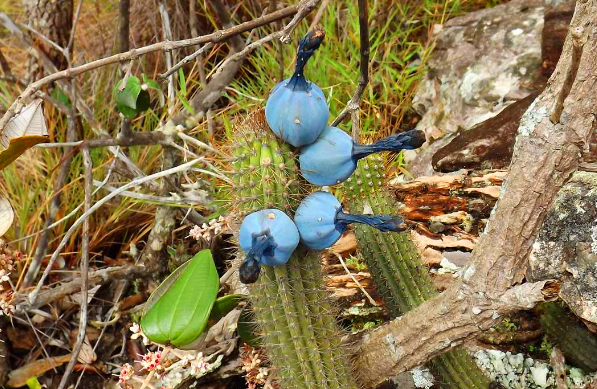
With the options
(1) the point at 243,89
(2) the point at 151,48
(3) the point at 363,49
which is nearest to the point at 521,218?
(3) the point at 363,49

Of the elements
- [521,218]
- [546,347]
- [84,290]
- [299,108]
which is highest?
[299,108]

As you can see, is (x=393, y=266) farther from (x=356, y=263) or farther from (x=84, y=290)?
(x=84, y=290)

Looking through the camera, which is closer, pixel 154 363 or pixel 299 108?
pixel 299 108

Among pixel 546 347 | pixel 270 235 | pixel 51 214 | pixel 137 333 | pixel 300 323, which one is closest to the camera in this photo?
pixel 270 235

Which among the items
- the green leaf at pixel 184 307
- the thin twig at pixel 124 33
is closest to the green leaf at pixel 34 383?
the thin twig at pixel 124 33

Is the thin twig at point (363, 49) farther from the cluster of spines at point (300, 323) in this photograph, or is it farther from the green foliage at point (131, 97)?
the green foliage at point (131, 97)

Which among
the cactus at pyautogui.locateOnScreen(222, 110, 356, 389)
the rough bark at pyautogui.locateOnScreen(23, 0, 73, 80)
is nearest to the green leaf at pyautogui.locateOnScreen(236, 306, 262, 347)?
the cactus at pyautogui.locateOnScreen(222, 110, 356, 389)

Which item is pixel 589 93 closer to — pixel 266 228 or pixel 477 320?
pixel 477 320
